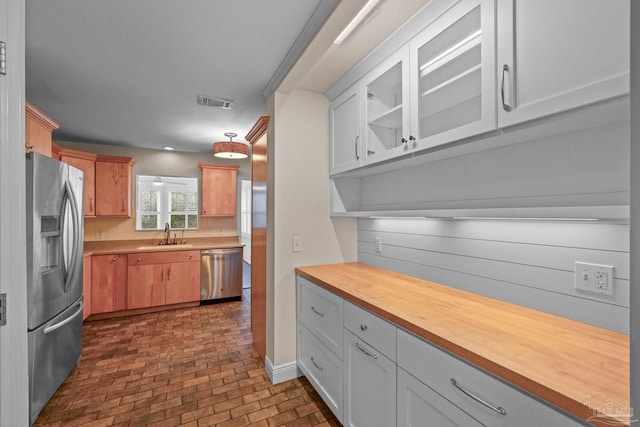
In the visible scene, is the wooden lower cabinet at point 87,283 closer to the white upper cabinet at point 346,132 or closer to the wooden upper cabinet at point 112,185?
the wooden upper cabinet at point 112,185

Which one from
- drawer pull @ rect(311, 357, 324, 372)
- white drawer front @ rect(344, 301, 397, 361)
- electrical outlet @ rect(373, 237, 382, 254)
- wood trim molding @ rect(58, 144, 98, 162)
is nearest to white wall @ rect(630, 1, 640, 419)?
white drawer front @ rect(344, 301, 397, 361)

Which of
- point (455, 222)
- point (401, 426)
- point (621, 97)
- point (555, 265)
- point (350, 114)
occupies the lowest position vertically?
point (401, 426)

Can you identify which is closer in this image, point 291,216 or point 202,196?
point 291,216

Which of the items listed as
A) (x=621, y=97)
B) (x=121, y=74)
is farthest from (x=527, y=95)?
(x=121, y=74)

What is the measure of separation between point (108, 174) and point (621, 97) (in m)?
5.11

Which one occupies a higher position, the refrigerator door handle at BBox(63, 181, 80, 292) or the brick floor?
the refrigerator door handle at BBox(63, 181, 80, 292)

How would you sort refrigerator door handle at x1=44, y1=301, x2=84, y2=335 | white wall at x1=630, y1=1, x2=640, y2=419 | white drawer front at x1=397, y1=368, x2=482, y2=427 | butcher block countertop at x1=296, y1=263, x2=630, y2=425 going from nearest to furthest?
1. white wall at x1=630, y1=1, x2=640, y2=419
2. butcher block countertop at x1=296, y1=263, x2=630, y2=425
3. white drawer front at x1=397, y1=368, x2=482, y2=427
4. refrigerator door handle at x1=44, y1=301, x2=84, y2=335

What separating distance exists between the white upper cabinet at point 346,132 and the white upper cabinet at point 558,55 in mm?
1029

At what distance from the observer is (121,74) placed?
2277mm

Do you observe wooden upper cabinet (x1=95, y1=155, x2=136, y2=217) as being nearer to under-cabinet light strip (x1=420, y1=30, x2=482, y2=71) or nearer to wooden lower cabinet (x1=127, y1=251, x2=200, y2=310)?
wooden lower cabinet (x1=127, y1=251, x2=200, y2=310)

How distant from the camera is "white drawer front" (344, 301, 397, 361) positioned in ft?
4.27

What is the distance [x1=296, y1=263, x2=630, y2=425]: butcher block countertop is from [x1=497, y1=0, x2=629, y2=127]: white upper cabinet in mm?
801

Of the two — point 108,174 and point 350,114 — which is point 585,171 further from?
point 108,174

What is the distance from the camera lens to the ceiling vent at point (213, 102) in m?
2.72
